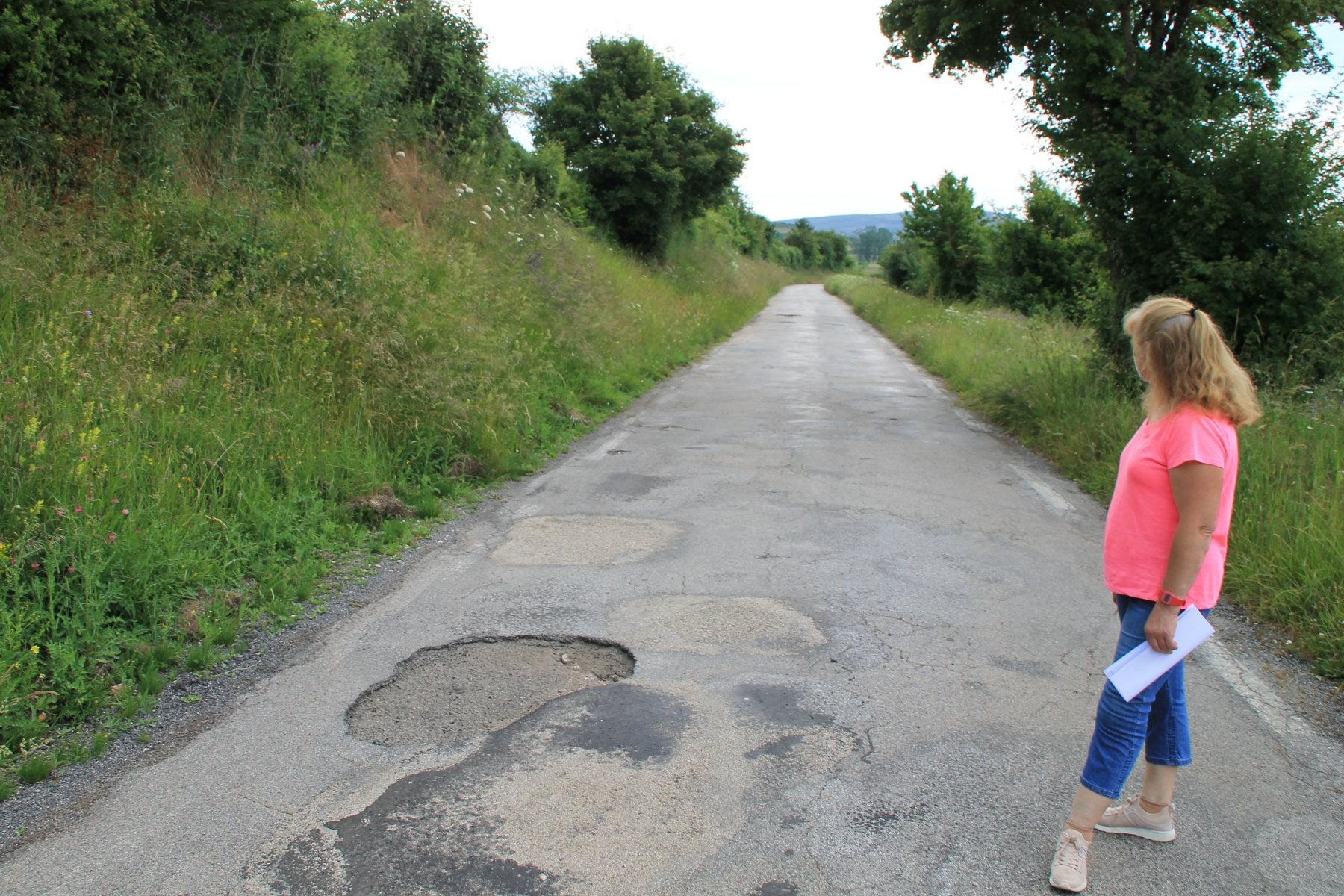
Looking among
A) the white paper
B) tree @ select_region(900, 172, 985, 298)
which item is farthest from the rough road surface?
tree @ select_region(900, 172, 985, 298)

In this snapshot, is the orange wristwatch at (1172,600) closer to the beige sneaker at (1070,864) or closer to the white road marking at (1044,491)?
the beige sneaker at (1070,864)

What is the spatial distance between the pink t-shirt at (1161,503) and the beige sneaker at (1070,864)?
0.76m

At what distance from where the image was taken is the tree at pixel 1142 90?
10648mm

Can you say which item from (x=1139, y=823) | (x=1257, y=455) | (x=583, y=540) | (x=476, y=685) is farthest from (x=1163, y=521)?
(x=1257, y=455)

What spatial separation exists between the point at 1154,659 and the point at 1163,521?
0.41 meters

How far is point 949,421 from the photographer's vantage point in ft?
40.2

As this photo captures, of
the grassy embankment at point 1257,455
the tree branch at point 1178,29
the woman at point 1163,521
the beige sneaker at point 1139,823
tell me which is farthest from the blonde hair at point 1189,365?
the tree branch at point 1178,29

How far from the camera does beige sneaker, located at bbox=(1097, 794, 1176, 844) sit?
334cm

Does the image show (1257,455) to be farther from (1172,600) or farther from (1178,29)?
(1178,29)

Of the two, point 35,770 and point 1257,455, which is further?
point 1257,455

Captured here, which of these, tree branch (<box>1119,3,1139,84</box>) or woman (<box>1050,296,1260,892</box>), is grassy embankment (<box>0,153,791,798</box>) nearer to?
woman (<box>1050,296,1260,892</box>)

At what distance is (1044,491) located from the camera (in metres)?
8.46

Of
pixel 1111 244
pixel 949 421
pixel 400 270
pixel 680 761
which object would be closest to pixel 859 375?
pixel 949 421

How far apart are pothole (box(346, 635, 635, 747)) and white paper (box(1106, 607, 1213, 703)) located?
208cm
